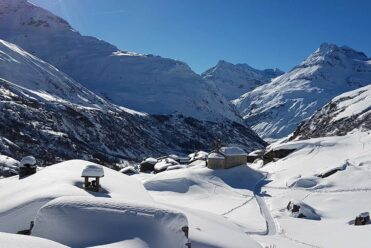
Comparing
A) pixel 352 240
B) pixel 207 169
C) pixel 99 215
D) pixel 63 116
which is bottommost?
pixel 352 240

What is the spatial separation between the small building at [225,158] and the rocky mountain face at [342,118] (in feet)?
171

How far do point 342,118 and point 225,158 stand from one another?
7717cm

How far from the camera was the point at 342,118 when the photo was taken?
142m

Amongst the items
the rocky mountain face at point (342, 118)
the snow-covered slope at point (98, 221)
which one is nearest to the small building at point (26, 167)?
the snow-covered slope at point (98, 221)

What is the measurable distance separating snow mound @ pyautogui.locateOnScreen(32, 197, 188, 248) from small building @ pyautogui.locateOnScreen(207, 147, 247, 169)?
59088 millimetres

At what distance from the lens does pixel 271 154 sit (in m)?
90.7

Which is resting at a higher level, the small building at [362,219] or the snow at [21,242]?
the snow at [21,242]

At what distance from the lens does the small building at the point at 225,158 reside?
76.2 m

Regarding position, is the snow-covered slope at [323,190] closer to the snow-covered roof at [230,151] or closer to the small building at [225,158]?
the small building at [225,158]

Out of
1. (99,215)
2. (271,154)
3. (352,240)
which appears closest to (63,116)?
(271,154)

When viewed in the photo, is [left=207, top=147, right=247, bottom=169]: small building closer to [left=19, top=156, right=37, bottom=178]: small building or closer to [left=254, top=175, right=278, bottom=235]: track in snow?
[left=254, top=175, right=278, bottom=235]: track in snow

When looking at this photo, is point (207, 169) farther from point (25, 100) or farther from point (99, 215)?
point (25, 100)

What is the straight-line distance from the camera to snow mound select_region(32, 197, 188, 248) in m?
15.5

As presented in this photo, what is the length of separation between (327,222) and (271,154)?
42.4m
